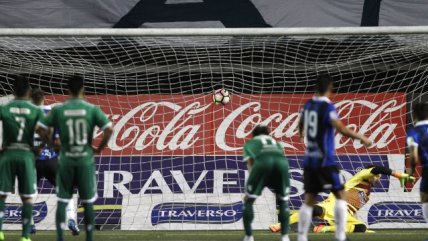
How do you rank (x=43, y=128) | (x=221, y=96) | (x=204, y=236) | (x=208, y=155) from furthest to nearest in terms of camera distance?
(x=208, y=155)
(x=221, y=96)
(x=204, y=236)
(x=43, y=128)

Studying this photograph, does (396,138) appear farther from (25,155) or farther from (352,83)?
(25,155)

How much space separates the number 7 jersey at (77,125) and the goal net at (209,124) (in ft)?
16.5

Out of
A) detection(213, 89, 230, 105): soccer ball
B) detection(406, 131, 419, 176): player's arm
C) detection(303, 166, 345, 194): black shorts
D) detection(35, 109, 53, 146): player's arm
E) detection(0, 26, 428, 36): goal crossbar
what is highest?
detection(0, 26, 428, 36): goal crossbar

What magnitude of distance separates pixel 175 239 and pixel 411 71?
483 centimetres

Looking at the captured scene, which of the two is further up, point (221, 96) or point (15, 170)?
point (221, 96)

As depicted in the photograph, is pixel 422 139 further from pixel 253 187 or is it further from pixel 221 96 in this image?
pixel 221 96

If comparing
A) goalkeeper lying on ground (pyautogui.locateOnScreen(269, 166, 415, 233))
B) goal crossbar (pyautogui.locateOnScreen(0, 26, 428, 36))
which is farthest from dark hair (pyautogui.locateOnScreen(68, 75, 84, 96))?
goalkeeper lying on ground (pyautogui.locateOnScreen(269, 166, 415, 233))

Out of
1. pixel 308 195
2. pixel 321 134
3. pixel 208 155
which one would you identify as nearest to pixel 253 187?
pixel 308 195

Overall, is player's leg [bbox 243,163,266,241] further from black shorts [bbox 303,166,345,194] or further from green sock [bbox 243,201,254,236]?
black shorts [bbox 303,166,345,194]

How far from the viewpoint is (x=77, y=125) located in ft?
28.3

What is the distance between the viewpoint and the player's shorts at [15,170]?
9.09 meters

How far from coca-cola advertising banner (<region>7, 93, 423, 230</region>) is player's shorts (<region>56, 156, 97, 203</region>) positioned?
530 centimetres

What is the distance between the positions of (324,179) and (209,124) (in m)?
5.68

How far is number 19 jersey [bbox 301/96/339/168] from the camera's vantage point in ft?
28.3
